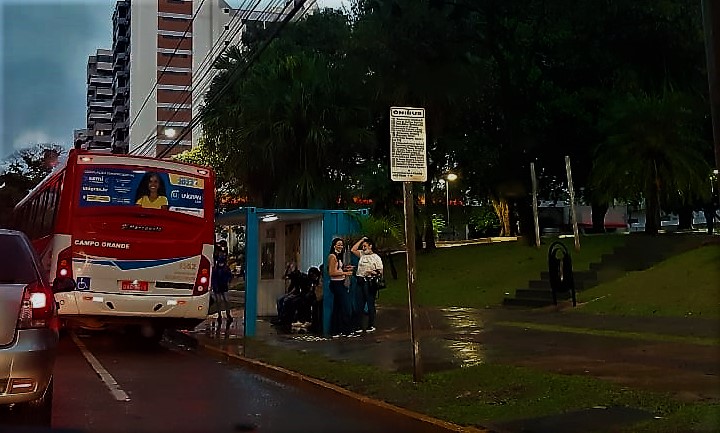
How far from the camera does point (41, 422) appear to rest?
6891 mm

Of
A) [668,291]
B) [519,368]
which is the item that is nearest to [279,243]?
[668,291]

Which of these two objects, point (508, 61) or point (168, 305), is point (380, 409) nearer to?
point (168, 305)

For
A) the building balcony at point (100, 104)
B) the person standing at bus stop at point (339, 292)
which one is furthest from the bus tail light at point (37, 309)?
the building balcony at point (100, 104)

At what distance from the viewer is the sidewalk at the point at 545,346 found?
8.41 meters

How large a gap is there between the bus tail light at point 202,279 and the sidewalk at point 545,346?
3.26 feet

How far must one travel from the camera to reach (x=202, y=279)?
45.4ft

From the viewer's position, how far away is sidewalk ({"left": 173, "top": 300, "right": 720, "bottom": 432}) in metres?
8.41

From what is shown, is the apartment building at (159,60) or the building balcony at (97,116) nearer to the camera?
the apartment building at (159,60)

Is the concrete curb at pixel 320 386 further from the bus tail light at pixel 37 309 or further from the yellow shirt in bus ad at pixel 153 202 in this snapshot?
the bus tail light at pixel 37 309

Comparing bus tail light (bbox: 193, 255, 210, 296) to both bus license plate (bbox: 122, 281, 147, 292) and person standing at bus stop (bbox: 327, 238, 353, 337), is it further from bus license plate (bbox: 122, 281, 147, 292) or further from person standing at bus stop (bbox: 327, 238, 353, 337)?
person standing at bus stop (bbox: 327, 238, 353, 337)

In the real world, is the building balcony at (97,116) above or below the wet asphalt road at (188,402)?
above

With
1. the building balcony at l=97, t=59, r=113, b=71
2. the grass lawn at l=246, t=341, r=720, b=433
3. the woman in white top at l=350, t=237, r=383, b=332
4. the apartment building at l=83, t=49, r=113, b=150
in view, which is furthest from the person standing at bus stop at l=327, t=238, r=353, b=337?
the building balcony at l=97, t=59, r=113, b=71

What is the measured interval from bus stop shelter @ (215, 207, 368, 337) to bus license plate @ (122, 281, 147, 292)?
2071mm

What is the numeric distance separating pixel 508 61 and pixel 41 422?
69.2ft
